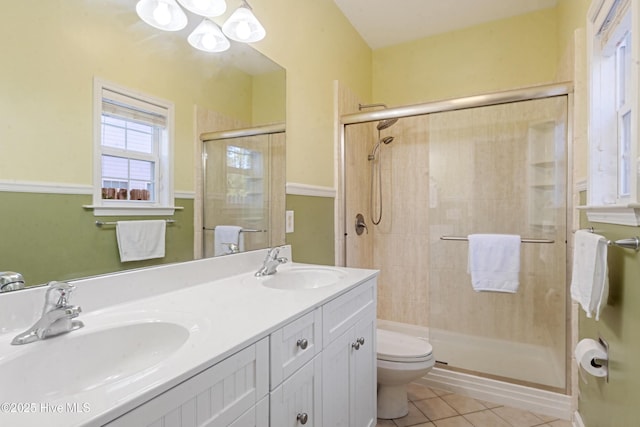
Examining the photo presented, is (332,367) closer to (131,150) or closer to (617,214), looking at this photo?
(131,150)

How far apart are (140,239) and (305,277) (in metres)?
0.81

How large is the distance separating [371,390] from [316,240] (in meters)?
0.92

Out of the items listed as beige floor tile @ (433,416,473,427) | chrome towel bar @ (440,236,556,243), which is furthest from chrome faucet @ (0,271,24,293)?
chrome towel bar @ (440,236,556,243)

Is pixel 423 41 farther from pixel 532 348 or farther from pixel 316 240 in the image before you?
pixel 532 348

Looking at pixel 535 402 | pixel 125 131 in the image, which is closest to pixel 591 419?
pixel 535 402

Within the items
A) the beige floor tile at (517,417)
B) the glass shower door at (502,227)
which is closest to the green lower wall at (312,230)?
the glass shower door at (502,227)

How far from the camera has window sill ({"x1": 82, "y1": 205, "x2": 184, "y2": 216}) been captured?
3.28 feet

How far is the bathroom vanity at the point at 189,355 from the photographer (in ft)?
1.86

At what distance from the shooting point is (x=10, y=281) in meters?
0.81

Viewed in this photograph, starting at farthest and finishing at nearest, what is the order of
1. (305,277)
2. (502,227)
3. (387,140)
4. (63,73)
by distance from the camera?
(387,140)
(502,227)
(305,277)
(63,73)

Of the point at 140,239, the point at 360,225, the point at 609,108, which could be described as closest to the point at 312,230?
the point at 360,225

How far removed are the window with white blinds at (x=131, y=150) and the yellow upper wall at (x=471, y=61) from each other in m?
2.29

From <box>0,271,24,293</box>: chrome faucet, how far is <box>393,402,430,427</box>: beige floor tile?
71.3 inches

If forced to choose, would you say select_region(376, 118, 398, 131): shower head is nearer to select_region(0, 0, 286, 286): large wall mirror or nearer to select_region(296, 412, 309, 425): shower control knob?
select_region(0, 0, 286, 286): large wall mirror
